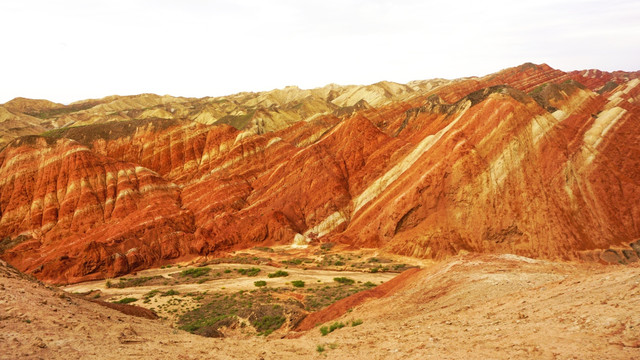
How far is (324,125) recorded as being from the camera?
76312 mm

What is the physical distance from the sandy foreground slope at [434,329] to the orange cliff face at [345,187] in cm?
2277

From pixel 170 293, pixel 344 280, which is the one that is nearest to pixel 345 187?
pixel 344 280

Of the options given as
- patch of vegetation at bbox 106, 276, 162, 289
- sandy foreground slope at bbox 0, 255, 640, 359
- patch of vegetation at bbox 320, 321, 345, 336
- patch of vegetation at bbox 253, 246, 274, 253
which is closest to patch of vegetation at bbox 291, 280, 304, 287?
patch of vegetation at bbox 320, 321, 345, 336

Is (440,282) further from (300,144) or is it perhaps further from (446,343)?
(300,144)

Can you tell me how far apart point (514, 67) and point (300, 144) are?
83738mm

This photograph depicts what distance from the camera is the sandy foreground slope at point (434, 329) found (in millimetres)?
8828

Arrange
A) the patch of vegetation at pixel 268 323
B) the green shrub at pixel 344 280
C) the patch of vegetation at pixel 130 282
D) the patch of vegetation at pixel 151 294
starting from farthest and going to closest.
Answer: the patch of vegetation at pixel 130 282 < the green shrub at pixel 344 280 < the patch of vegetation at pixel 151 294 < the patch of vegetation at pixel 268 323

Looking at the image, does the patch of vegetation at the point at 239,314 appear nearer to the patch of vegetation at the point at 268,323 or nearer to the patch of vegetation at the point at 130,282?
the patch of vegetation at the point at 268,323

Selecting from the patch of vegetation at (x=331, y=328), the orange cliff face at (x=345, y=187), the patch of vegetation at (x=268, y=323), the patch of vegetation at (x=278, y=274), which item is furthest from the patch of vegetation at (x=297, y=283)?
the patch of vegetation at (x=331, y=328)

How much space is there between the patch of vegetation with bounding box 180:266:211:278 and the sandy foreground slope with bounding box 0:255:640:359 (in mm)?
20760

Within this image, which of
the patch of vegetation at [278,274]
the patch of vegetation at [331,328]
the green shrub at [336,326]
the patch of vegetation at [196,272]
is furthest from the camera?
the patch of vegetation at [196,272]

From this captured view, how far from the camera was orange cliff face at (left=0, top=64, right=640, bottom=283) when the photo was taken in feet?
118

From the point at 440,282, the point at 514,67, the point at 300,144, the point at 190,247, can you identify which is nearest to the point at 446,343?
the point at 440,282

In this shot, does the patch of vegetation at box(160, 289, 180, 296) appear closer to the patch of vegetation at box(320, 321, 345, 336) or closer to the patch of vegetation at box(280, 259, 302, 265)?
the patch of vegetation at box(280, 259, 302, 265)
